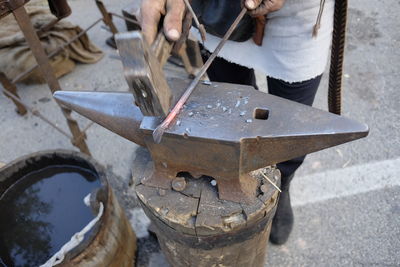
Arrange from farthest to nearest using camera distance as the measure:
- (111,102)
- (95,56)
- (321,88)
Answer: (95,56), (321,88), (111,102)

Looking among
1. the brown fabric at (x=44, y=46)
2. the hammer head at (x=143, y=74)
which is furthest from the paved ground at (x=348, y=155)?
the hammer head at (x=143, y=74)

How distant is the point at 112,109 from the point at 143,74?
349 millimetres

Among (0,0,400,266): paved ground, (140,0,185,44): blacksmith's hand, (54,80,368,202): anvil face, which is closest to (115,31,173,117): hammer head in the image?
(54,80,368,202): anvil face

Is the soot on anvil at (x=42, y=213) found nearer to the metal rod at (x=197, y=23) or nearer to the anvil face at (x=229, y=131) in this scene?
the anvil face at (x=229, y=131)

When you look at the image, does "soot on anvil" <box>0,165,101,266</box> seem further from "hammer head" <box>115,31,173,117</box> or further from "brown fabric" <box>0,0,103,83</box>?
"brown fabric" <box>0,0,103,83</box>

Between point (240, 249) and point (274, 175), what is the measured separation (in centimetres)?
28

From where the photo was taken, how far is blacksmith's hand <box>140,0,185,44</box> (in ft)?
3.28

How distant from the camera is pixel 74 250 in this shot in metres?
1.40

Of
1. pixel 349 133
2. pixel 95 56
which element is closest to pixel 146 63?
pixel 349 133

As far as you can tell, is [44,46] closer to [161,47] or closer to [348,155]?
[161,47]

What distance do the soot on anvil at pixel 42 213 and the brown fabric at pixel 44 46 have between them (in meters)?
1.47

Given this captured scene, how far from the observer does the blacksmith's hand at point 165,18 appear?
1001mm

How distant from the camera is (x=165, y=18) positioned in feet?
3.38

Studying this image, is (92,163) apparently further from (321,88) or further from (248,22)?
(321,88)
